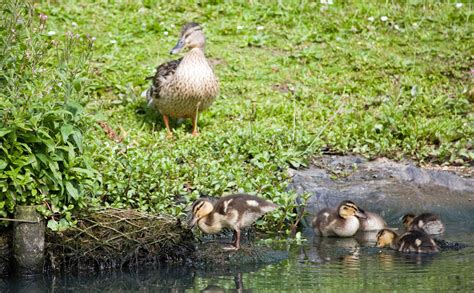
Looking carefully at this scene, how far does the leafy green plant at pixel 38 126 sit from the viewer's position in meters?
7.38

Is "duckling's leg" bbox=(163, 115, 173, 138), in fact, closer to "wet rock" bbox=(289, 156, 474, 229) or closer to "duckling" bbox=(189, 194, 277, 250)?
"wet rock" bbox=(289, 156, 474, 229)

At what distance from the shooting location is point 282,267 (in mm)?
7918

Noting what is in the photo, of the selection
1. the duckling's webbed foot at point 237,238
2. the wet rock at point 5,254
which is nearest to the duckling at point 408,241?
the duckling's webbed foot at point 237,238

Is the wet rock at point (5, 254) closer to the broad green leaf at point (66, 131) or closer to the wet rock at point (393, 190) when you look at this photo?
the broad green leaf at point (66, 131)

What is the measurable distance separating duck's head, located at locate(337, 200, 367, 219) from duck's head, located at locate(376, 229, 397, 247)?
42 cm

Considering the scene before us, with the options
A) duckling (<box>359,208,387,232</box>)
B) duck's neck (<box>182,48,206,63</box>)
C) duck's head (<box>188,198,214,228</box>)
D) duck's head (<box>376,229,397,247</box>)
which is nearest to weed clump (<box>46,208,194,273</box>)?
duck's head (<box>188,198,214,228</box>)

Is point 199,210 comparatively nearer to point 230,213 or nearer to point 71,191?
point 230,213

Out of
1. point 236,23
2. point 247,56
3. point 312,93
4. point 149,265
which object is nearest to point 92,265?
point 149,265

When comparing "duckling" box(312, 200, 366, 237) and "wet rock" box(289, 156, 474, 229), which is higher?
"wet rock" box(289, 156, 474, 229)

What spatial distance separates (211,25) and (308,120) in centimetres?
333

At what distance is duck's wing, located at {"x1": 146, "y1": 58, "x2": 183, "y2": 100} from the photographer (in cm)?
1186

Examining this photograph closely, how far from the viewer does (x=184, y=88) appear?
11.7 meters

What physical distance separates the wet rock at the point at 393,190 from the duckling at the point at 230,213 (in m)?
1.19

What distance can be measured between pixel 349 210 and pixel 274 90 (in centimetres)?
382
